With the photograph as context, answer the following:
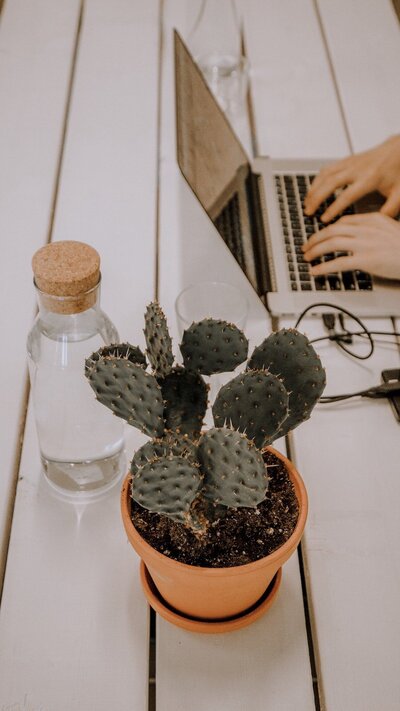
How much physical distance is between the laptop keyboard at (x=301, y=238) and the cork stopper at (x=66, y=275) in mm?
494

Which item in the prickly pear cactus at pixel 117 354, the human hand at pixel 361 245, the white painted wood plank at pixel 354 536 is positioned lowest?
the white painted wood plank at pixel 354 536

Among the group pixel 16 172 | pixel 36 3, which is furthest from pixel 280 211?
pixel 36 3

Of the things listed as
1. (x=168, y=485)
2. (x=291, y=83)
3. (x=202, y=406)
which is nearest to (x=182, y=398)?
(x=202, y=406)

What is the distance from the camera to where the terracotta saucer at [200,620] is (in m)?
0.69

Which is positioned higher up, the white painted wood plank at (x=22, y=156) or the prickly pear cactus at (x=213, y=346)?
the prickly pear cactus at (x=213, y=346)

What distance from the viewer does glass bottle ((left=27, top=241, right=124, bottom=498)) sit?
0.64 metres

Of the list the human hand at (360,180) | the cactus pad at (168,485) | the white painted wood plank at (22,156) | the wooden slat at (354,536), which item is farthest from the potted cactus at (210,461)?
the human hand at (360,180)

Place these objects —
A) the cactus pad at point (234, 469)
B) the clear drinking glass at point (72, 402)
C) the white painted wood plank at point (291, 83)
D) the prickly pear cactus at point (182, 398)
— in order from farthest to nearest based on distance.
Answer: the white painted wood plank at point (291, 83) → the clear drinking glass at point (72, 402) → the prickly pear cactus at point (182, 398) → the cactus pad at point (234, 469)

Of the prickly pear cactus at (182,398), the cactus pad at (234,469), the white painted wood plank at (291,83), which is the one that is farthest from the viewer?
the white painted wood plank at (291,83)

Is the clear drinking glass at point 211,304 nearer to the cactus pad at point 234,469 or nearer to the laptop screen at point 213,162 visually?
the laptop screen at point 213,162

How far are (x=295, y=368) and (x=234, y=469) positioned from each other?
0.13m

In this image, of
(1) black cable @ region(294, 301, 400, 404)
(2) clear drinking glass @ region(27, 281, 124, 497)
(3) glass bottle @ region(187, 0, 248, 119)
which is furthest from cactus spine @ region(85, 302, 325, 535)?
(3) glass bottle @ region(187, 0, 248, 119)

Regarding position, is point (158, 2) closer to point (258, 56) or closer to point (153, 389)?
point (258, 56)

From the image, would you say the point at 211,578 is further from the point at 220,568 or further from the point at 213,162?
the point at 213,162
